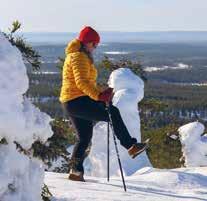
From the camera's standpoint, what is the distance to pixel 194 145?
930 inches

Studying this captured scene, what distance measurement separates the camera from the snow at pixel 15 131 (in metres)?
4.41

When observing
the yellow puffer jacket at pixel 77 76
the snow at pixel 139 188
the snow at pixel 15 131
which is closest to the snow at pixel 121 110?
the snow at pixel 139 188

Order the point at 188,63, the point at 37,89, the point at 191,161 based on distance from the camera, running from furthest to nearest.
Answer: the point at 188,63 → the point at 37,89 → the point at 191,161

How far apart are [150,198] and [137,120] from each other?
930 cm

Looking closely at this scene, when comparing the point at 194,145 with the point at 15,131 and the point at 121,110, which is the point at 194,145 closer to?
the point at 121,110

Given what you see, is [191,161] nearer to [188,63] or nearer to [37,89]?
[37,89]

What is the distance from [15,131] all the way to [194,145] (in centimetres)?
1959

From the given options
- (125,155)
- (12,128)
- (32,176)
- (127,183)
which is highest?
(12,128)

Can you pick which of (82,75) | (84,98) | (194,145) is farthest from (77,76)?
(194,145)

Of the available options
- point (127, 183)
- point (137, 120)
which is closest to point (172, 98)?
point (137, 120)

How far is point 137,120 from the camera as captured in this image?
15633 millimetres

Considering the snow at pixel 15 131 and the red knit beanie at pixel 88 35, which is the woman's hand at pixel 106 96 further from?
the snow at pixel 15 131

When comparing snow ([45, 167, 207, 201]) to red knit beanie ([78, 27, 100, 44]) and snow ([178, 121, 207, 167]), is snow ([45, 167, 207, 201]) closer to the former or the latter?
red knit beanie ([78, 27, 100, 44])

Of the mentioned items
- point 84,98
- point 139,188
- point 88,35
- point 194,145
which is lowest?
point 194,145
